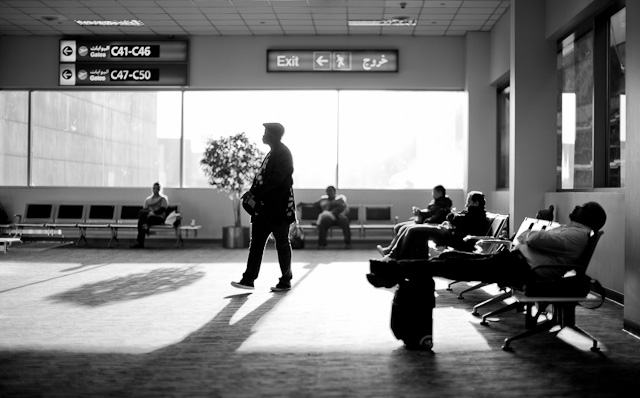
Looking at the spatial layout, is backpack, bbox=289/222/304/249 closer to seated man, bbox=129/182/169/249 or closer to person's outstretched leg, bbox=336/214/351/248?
person's outstretched leg, bbox=336/214/351/248

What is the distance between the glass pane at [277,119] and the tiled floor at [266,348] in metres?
7.09

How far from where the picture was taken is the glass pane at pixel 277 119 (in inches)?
575

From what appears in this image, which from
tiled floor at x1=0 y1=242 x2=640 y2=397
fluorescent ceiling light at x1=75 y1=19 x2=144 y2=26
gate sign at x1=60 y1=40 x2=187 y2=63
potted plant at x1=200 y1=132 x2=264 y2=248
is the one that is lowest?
tiled floor at x1=0 y1=242 x2=640 y2=397

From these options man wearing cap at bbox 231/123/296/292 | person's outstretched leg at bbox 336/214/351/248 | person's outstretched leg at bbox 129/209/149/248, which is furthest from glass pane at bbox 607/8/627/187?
person's outstretched leg at bbox 129/209/149/248

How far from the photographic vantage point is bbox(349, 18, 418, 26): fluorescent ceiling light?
1270cm

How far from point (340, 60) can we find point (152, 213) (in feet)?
15.4

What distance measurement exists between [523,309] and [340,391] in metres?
3.03

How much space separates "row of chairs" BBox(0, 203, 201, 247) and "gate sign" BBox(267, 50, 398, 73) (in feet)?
12.1

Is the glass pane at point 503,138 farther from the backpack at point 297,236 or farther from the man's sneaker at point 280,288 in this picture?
the man's sneaker at point 280,288

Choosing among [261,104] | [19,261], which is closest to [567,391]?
[19,261]

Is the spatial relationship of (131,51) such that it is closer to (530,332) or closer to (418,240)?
(418,240)

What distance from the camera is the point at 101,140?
15102 millimetres

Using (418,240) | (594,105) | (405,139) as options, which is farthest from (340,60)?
(418,240)

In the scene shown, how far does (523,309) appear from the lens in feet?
19.6
